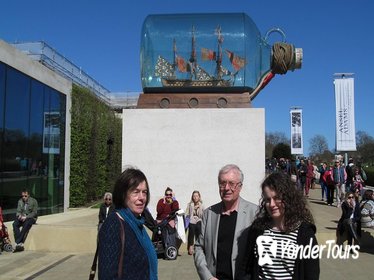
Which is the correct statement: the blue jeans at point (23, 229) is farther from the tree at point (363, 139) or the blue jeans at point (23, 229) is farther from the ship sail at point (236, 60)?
the tree at point (363, 139)

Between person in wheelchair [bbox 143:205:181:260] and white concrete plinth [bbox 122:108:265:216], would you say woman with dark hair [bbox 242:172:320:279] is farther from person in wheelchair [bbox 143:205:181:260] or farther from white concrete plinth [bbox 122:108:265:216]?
white concrete plinth [bbox 122:108:265:216]

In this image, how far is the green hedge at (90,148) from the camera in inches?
802

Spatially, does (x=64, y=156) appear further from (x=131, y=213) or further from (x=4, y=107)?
(x=131, y=213)

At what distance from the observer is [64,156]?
63.7ft

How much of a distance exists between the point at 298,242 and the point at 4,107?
1330 cm

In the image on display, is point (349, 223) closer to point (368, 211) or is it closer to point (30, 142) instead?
point (368, 211)

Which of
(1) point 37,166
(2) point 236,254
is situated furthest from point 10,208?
(2) point 236,254

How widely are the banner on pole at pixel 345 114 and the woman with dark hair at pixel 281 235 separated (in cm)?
1560

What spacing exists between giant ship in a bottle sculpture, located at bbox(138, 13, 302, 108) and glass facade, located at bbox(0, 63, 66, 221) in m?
6.13

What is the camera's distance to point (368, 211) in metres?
8.94

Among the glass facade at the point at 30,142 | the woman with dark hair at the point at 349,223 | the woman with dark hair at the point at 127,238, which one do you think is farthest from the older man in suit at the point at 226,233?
the glass facade at the point at 30,142

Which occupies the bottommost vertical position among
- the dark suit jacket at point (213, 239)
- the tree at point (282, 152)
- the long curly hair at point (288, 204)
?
the dark suit jacket at point (213, 239)

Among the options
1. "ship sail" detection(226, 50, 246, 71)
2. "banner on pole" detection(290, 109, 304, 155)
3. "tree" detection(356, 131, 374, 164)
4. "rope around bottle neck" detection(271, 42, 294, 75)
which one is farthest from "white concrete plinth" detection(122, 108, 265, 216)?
"tree" detection(356, 131, 374, 164)

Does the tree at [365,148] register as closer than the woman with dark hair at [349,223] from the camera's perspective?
No
